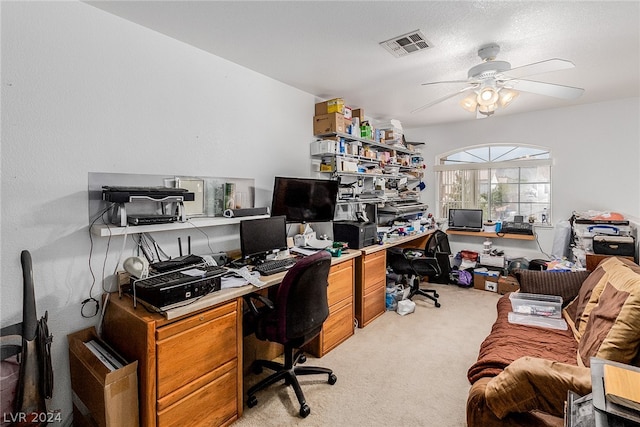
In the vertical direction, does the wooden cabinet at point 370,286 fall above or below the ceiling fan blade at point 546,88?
below

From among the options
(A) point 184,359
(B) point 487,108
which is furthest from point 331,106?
(A) point 184,359

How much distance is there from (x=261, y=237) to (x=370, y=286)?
139 cm

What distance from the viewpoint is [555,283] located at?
2.56 meters

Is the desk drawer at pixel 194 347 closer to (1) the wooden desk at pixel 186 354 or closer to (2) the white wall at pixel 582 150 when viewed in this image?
(1) the wooden desk at pixel 186 354

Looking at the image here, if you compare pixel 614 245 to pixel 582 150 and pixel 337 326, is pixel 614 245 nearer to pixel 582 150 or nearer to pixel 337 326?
pixel 582 150

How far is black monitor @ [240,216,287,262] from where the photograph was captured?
2.39 m

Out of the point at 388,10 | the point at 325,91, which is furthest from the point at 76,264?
the point at 325,91

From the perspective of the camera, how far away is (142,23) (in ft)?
6.64

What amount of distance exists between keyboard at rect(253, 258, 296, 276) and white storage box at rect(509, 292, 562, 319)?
1.81 meters

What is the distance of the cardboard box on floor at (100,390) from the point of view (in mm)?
1428

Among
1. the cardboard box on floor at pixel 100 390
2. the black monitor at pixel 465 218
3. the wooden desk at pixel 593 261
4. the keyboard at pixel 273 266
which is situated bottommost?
the cardboard box on floor at pixel 100 390

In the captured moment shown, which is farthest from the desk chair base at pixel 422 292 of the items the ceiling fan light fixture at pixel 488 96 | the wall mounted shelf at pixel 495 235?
the ceiling fan light fixture at pixel 488 96

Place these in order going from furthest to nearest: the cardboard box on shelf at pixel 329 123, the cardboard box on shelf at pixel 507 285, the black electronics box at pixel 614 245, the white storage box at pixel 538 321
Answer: the cardboard box on shelf at pixel 507 285 < the cardboard box on shelf at pixel 329 123 < the black electronics box at pixel 614 245 < the white storage box at pixel 538 321

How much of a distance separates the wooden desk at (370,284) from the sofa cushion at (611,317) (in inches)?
65.6
